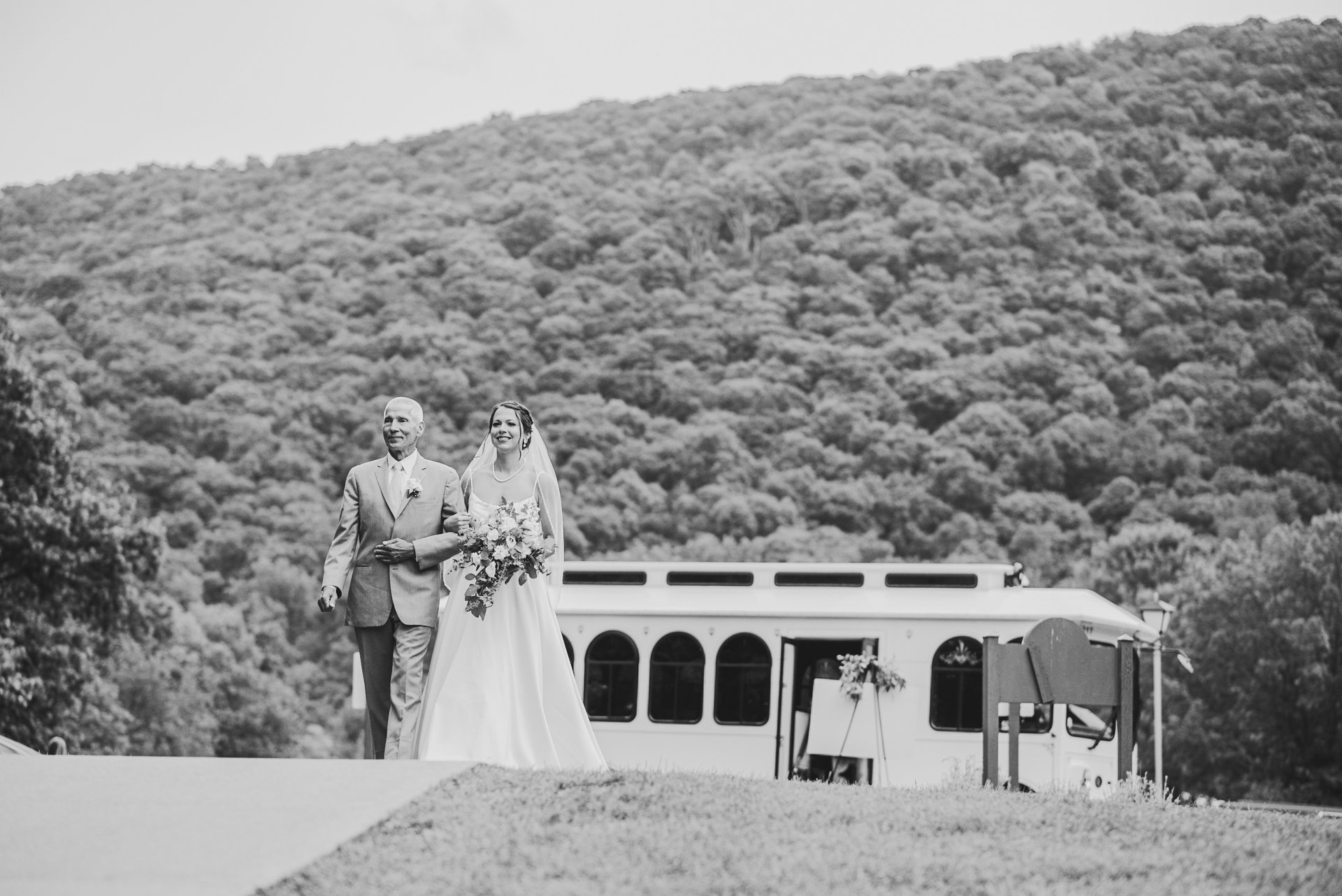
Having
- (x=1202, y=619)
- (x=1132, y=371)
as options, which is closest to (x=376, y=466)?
(x=1202, y=619)

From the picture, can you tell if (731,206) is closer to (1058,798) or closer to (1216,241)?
(1216,241)

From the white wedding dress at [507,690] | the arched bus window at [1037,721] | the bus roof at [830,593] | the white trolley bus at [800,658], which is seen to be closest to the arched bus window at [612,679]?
the white trolley bus at [800,658]

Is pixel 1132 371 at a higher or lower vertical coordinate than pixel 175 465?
higher

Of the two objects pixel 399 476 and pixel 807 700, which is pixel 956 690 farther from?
pixel 399 476

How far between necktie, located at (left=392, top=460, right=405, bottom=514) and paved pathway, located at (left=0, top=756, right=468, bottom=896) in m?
1.51

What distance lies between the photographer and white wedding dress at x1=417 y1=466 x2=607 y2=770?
28.3 ft

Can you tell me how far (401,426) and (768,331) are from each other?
1808 inches

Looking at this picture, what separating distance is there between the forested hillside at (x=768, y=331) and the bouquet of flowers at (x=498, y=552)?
25.5 m

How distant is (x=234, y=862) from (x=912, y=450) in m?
42.7

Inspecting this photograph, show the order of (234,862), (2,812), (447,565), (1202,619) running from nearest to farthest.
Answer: (234,862) → (2,812) → (447,565) → (1202,619)

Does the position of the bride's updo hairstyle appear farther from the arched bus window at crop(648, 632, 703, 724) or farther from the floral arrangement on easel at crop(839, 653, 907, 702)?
the arched bus window at crop(648, 632, 703, 724)

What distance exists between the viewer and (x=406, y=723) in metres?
8.42

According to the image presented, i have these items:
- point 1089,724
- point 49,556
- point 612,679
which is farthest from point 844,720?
point 49,556

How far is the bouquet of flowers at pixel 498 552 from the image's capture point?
8.80 m
